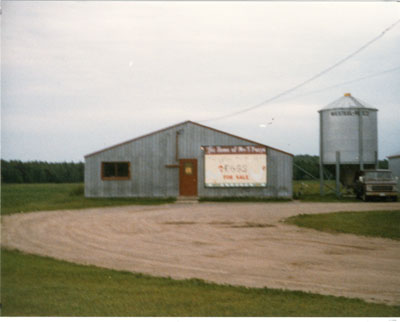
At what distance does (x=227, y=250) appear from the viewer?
10.1m

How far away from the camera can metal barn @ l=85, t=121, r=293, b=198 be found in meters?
25.8

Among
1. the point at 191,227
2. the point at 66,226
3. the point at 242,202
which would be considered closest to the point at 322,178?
the point at 242,202

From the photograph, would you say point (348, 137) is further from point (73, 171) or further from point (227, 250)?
point (227, 250)

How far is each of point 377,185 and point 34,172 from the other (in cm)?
1510

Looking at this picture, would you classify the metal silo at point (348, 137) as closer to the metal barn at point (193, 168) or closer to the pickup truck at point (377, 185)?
the pickup truck at point (377, 185)

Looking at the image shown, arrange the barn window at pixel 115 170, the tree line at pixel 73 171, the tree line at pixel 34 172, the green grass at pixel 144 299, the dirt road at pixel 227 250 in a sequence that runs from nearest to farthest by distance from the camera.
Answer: the green grass at pixel 144 299
the dirt road at pixel 227 250
the tree line at pixel 34 172
the tree line at pixel 73 171
the barn window at pixel 115 170

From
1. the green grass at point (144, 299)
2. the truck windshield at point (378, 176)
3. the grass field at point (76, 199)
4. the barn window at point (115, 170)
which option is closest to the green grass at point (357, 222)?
the truck windshield at point (378, 176)

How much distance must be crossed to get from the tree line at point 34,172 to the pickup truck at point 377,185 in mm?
13093

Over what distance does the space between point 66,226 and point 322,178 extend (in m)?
15.5

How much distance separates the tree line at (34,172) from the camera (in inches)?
307

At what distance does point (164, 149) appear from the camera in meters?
26.0

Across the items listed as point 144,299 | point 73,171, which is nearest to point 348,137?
point 73,171

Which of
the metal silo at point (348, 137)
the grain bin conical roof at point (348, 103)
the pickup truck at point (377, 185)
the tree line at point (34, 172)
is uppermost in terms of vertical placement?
the grain bin conical roof at point (348, 103)

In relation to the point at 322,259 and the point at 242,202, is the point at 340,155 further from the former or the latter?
the point at 322,259
